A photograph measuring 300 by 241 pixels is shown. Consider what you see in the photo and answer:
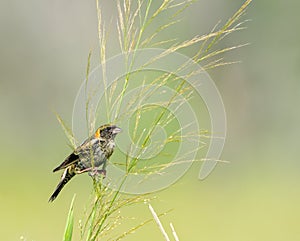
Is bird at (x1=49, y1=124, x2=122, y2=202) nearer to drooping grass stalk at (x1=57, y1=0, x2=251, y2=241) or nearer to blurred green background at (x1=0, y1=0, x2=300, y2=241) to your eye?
drooping grass stalk at (x1=57, y1=0, x2=251, y2=241)

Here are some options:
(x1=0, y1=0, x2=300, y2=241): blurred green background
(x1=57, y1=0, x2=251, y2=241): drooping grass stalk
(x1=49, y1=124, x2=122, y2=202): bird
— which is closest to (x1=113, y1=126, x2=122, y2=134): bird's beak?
(x1=49, y1=124, x2=122, y2=202): bird

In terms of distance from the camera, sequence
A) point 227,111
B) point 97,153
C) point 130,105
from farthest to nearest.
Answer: point 227,111 < point 97,153 < point 130,105

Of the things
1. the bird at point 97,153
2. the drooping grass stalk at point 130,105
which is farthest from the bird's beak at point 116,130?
the drooping grass stalk at point 130,105

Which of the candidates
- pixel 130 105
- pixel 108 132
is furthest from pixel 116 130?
pixel 130 105

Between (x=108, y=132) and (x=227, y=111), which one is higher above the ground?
(x=227, y=111)

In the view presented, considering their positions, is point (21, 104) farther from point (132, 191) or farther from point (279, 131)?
point (132, 191)

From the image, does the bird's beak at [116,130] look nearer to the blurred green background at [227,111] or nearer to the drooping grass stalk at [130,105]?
the drooping grass stalk at [130,105]

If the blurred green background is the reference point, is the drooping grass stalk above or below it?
below

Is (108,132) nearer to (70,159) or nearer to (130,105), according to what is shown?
(70,159)

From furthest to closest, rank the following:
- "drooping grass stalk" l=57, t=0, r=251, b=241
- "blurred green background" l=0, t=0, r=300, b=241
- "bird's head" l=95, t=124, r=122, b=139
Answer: "blurred green background" l=0, t=0, r=300, b=241 → "bird's head" l=95, t=124, r=122, b=139 → "drooping grass stalk" l=57, t=0, r=251, b=241

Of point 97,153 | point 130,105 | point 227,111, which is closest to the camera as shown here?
point 130,105

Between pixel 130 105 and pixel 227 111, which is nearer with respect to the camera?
pixel 130 105

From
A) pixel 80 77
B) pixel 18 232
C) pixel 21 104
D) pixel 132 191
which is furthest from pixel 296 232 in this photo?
pixel 132 191
